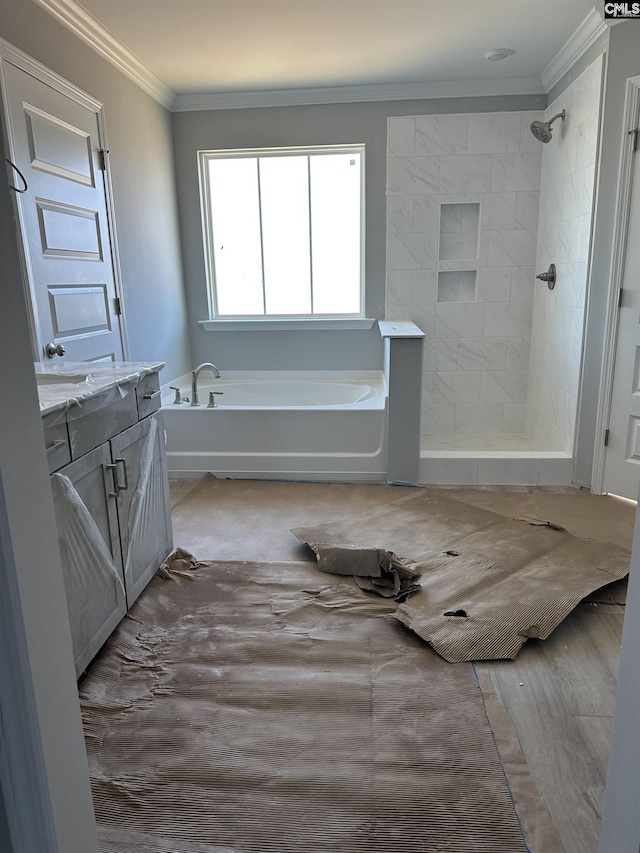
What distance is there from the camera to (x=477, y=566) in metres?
2.30

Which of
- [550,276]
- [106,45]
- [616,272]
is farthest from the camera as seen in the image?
[550,276]

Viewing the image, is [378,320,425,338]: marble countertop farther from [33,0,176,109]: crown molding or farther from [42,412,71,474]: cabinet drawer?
[33,0,176,109]: crown molding

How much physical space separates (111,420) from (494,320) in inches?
126

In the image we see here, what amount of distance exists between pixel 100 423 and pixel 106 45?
2458mm

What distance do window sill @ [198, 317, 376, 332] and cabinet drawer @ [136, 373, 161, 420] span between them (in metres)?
2.27

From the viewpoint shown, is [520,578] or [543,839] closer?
[543,839]

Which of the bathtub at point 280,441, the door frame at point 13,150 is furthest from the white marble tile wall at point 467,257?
the door frame at point 13,150

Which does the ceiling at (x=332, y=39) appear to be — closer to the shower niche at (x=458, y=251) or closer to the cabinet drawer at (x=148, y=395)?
the shower niche at (x=458, y=251)

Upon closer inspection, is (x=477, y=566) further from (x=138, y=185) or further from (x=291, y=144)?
(x=291, y=144)

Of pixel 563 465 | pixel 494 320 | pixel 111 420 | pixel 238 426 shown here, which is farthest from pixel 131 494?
pixel 494 320

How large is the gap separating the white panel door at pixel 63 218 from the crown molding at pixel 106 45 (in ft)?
1.14

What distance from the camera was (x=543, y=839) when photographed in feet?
3.95

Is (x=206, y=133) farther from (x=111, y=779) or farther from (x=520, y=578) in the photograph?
(x=111, y=779)

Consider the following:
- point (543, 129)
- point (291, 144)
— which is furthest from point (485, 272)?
point (291, 144)
